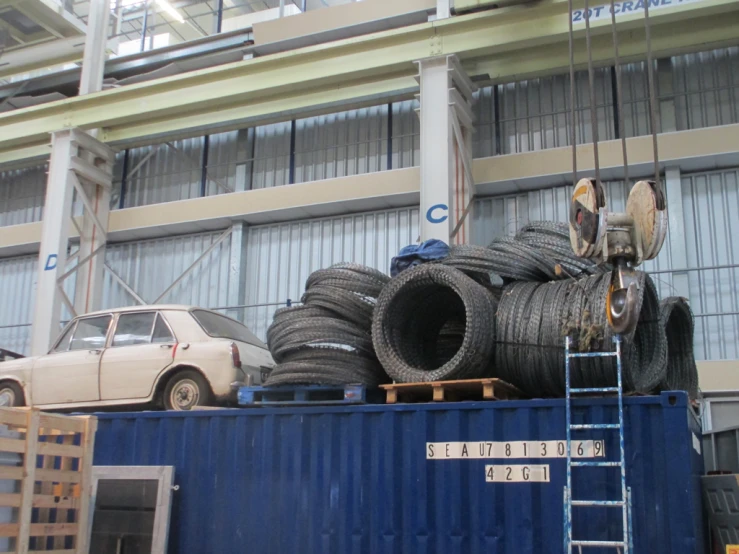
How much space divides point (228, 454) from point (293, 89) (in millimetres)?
8052

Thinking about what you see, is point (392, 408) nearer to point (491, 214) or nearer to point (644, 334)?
point (644, 334)

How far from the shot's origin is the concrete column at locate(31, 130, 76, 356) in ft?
48.7

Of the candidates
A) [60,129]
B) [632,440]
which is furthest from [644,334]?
[60,129]

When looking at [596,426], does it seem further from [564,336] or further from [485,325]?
[485,325]

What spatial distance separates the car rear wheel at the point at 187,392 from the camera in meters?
9.02

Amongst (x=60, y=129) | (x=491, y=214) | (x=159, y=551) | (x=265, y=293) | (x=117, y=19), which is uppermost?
(x=117, y=19)

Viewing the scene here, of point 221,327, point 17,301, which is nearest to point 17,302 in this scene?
point 17,301

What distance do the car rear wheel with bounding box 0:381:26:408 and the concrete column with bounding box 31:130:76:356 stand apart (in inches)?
173

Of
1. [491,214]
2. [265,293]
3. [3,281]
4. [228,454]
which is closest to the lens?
[228,454]

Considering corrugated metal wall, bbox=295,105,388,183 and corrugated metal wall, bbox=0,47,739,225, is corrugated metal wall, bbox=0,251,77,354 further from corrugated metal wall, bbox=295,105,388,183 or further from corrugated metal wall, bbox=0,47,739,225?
corrugated metal wall, bbox=295,105,388,183

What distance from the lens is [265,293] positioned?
15000mm

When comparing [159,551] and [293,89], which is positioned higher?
[293,89]

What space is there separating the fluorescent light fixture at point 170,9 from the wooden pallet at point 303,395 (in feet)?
42.6

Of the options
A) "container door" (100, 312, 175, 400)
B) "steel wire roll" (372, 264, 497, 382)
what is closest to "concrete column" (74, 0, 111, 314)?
"container door" (100, 312, 175, 400)
